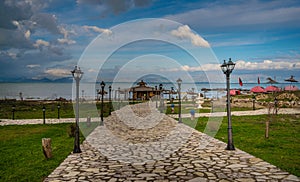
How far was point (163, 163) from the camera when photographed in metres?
6.99

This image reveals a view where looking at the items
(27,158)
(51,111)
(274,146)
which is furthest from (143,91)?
(27,158)

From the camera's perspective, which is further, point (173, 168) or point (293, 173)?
point (173, 168)

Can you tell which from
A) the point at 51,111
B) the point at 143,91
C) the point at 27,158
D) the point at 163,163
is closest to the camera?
the point at 163,163

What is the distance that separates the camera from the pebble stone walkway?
5816 millimetres

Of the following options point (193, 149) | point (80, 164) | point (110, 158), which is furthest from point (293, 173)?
point (80, 164)

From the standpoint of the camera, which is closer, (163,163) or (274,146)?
(163,163)

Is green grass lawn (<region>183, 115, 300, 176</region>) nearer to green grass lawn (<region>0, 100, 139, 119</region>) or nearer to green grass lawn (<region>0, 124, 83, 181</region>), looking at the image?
green grass lawn (<region>0, 124, 83, 181</region>)

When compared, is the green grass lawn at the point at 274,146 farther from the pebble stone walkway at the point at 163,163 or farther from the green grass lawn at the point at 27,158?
the green grass lawn at the point at 27,158

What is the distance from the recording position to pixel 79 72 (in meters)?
8.73

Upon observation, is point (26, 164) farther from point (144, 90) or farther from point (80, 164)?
point (144, 90)

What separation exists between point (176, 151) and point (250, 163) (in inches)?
93.1

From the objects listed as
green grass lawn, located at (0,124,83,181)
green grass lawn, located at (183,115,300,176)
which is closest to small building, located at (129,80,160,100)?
green grass lawn, located at (183,115,300,176)

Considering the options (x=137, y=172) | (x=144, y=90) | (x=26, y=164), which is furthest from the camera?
(x=144, y=90)

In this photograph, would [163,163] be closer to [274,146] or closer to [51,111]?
[274,146]
